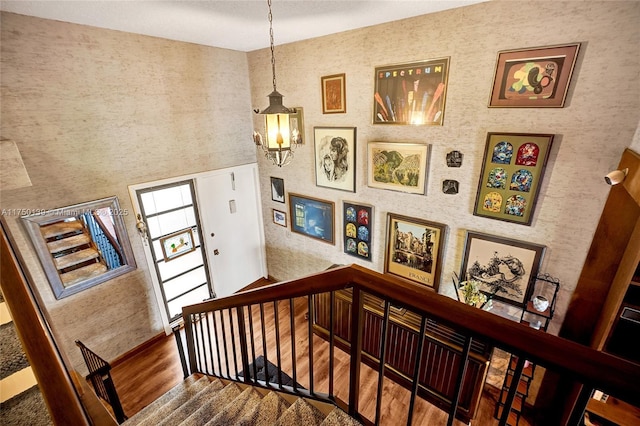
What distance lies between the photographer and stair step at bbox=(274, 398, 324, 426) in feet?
4.32

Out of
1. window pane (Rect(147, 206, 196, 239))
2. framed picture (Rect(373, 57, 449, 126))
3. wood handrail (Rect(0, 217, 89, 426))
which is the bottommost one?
window pane (Rect(147, 206, 196, 239))

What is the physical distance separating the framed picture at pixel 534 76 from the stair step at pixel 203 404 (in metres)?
3.03

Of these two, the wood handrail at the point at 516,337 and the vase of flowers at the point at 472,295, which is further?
the vase of flowers at the point at 472,295

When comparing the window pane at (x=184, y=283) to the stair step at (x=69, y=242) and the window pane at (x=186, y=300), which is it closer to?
the window pane at (x=186, y=300)

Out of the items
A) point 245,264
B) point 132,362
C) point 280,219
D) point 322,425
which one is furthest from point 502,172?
point 132,362

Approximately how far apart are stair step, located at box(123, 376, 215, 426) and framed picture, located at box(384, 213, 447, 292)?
217cm

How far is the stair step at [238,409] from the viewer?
1676 mm

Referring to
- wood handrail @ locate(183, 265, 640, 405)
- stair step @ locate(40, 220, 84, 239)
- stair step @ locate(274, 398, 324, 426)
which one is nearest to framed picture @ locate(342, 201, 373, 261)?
stair step @ locate(274, 398, 324, 426)

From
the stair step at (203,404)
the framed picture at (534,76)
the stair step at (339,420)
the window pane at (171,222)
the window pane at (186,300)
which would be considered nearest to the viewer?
the stair step at (339,420)

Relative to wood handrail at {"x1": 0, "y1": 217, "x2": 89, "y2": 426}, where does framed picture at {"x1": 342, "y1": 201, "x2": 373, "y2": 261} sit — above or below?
below

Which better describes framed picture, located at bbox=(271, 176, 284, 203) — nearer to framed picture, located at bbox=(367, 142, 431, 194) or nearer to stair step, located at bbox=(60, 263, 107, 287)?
framed picture, located at bbox=(367, 142, 431, 194)

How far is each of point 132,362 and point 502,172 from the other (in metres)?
4.65

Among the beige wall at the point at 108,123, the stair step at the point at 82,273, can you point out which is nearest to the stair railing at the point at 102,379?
the beige wall at the point at 108,123

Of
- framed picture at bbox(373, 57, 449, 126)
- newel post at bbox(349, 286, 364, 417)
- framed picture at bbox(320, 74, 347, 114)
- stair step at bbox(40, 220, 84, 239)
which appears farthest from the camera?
framed picture at bbox(320, 74, 347, 114)
